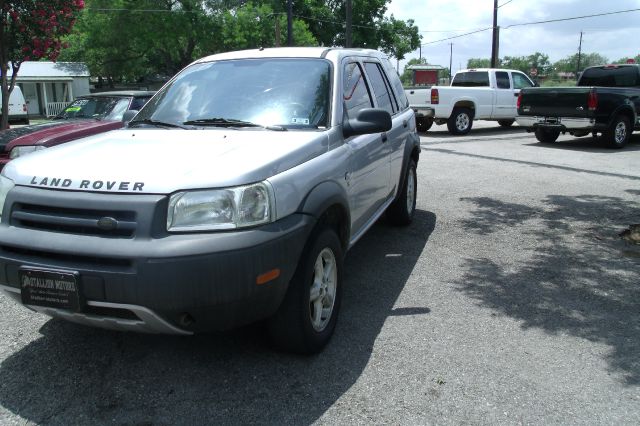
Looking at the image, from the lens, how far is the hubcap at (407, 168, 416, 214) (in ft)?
21.0

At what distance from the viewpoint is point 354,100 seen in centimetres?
444

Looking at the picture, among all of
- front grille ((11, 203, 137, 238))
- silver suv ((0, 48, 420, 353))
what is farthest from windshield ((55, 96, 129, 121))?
front grille ((11, 203, 137, 238))

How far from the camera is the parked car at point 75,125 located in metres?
7.11

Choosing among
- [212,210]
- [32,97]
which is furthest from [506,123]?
[32,97]

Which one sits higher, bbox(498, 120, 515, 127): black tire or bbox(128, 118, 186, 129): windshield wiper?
bbox(128, 118, 186, 129): windshield wiper

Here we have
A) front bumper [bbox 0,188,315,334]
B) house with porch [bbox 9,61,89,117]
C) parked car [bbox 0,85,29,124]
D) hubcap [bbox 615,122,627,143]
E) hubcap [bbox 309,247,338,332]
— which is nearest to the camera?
front bumper [bbox 0,188,315,334]

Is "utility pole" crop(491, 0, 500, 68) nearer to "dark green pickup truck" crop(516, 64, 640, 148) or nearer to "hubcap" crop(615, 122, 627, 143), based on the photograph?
"dark green pickup truck" crop(516, 64, 640, 148)

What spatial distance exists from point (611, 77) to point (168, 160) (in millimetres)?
14597

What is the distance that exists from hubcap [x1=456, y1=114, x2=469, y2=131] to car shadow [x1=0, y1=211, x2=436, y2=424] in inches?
545

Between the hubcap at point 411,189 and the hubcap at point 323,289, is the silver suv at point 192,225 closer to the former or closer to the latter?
the hubcap at point 323,289

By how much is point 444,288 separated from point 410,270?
0.49 m

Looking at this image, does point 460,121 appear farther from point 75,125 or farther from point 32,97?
point 32,97

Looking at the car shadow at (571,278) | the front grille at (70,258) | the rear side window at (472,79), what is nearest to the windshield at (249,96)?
the front grille at (70,258)

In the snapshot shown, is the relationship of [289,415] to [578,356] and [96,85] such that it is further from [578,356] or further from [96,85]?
[96,85]
